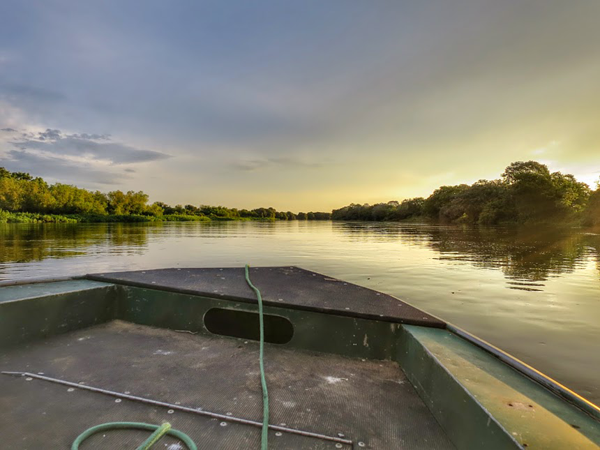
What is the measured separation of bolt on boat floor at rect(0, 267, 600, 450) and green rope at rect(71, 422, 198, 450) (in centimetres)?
3

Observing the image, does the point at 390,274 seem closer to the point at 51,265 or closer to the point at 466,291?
the point at 466,291

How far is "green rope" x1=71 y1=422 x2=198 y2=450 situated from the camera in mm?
1296

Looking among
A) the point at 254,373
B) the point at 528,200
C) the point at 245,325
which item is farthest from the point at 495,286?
the point at 528,200

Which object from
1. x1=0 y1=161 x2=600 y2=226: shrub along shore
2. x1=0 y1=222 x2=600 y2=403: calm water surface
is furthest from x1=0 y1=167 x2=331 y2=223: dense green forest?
x1=0 y1=222 x2=600 y2=403: calm water surface

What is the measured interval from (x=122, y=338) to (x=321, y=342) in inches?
66.1

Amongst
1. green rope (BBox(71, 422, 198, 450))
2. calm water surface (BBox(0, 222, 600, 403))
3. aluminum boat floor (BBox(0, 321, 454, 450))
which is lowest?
calm water surface (BBox(0, 222, 600, 403))

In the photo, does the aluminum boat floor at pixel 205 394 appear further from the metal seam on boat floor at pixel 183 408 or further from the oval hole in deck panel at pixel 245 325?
the oval hole in deck panel at pixel 245 325

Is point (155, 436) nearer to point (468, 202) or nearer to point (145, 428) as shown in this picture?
point (145, 428)

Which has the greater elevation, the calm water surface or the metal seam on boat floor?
the metal seam on boat floor

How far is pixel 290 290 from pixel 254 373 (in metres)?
0.96

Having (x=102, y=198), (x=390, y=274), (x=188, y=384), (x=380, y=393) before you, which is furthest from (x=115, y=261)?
(x=102, y=198)

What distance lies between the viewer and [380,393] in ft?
6.17

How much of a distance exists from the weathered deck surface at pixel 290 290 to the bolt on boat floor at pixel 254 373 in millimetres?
18

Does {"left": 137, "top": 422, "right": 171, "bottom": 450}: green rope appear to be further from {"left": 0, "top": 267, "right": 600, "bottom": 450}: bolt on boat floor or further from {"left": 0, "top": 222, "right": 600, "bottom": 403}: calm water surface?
{"left": 0, "top": 222, "right": 600, "bottom": 403}: calm water surface
